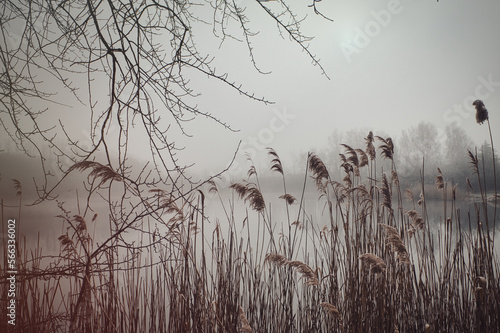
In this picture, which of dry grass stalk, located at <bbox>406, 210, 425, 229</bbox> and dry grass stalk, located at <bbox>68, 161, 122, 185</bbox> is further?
dry grass stalk, located at <bbox>406, 210, 425, 229</bbox>

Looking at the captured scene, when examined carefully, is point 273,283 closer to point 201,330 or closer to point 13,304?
point 201,330

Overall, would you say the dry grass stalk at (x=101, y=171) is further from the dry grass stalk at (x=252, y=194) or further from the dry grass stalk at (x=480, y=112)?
the dry grass stalk at (x=480, y=112)

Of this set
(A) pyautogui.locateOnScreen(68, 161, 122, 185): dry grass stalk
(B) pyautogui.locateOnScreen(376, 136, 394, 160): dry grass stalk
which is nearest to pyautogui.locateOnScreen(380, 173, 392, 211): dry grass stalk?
(B) pyautogui.locateOnScreen(376, 136, 394, 160): dry grass stalk

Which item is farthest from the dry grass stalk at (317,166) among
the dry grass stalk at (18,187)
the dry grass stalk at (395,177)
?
the dry grass stalk at (18,187)

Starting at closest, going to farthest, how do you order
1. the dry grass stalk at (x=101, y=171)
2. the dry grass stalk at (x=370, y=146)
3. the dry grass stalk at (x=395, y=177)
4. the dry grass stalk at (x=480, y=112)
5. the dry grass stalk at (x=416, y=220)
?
1. the dry grass stalk at (x=101, y=171)
2. the dry grass stalk at (x=480, y=112)
3. the dry grass stalk at (x=416, y=220)
4. the dry grass stalk at (x=370, y=146)
5. the dry grass stalk at (x=395, y=177)

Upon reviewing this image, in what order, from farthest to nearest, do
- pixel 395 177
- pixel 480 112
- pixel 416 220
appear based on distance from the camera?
1. pixel 395 177
2. pixel 416 220
3. pixel 480 112

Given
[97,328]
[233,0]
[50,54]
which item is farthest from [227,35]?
[97,328]

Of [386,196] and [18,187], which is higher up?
[18,187]

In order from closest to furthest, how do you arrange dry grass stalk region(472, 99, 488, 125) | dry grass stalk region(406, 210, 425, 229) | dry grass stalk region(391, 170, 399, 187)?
dry grass stalk region(472, 99, 488, 125), dry grass stalk region(406, 210, 425, 229), dry grass stalk region(391, 170, 399, 187)

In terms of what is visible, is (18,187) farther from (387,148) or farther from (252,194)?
(387,148)

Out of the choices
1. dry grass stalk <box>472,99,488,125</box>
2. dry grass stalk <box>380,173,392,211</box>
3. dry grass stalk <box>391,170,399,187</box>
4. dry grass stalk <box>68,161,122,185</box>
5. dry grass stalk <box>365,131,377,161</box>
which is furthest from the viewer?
dry grass stalk <box>391,170,399,187</box>

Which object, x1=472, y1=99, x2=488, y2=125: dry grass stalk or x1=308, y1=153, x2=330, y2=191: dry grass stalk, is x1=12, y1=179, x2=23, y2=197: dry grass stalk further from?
x1=472, y1=99, x2=488, y2=125: dry grass stalk

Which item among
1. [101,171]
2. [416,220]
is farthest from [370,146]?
[101,171]

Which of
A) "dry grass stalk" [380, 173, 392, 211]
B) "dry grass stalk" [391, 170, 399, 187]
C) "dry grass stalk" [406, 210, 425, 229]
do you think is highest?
"dry grass stalk" [391, 170, 399, 187]
